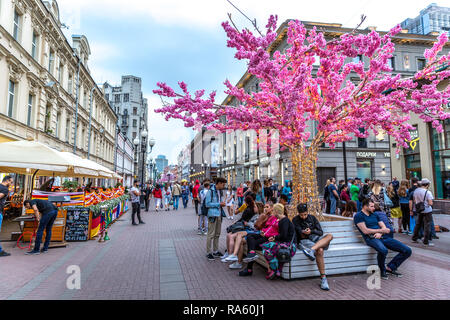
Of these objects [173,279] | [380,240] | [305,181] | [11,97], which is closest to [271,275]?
[173,279]

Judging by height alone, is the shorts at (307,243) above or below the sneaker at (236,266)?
above

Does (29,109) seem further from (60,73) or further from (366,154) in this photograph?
(366,154)

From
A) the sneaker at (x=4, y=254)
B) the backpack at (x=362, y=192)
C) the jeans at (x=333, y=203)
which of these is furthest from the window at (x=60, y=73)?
the backpack at (x=362, y=192)

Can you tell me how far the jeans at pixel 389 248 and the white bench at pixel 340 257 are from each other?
0.26 meters

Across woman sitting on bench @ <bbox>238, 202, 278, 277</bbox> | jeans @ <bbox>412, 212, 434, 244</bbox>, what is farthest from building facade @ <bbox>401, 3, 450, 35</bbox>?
woman sitting on bench @ <bbox>238, 202, 278, 277</bbox>

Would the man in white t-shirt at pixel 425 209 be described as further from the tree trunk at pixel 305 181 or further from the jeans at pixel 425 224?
the tree trunk at pixel 305 181

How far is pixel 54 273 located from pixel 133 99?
79884 mm

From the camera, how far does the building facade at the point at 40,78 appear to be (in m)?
14.8

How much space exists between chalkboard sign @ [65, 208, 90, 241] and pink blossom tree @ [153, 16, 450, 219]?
4327mm

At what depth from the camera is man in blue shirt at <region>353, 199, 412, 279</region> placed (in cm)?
521

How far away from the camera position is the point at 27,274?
17.7ft

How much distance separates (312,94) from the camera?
27.1 feet
